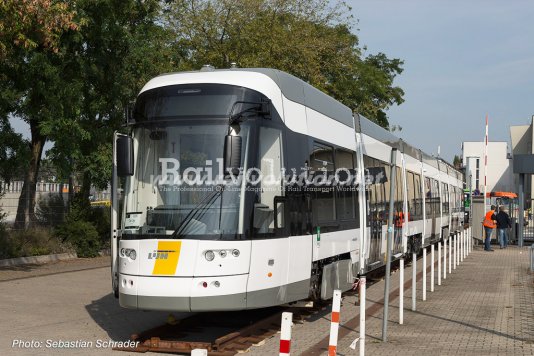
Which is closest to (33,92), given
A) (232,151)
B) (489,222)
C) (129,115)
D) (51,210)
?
(51,210)

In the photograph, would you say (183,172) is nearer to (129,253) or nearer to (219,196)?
(219,196)

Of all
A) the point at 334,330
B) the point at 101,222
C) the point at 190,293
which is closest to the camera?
the point at 334,330

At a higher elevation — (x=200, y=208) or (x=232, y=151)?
(x=232, y=151)

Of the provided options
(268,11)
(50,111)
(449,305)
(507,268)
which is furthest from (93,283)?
(268,11)

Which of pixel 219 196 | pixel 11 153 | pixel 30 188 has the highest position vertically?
pixel 11 153

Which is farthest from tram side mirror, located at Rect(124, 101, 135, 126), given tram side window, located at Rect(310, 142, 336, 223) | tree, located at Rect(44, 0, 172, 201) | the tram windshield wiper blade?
tree, located at Rect(44, 0, 172, 201)

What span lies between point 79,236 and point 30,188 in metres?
2.15

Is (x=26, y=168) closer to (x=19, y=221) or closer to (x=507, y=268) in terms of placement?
(x=19, y=221)

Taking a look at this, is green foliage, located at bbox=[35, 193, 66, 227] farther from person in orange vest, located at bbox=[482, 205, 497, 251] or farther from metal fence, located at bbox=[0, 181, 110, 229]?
person in orange vest, located at bbox=[482, 205, 497, 251]

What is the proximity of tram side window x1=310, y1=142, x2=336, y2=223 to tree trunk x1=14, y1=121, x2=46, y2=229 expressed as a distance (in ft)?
42.3

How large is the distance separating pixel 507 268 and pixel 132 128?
1576cm

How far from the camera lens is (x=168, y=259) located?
9531mm

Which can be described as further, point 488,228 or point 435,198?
point 488,228

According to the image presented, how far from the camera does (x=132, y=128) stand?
10477 mm
